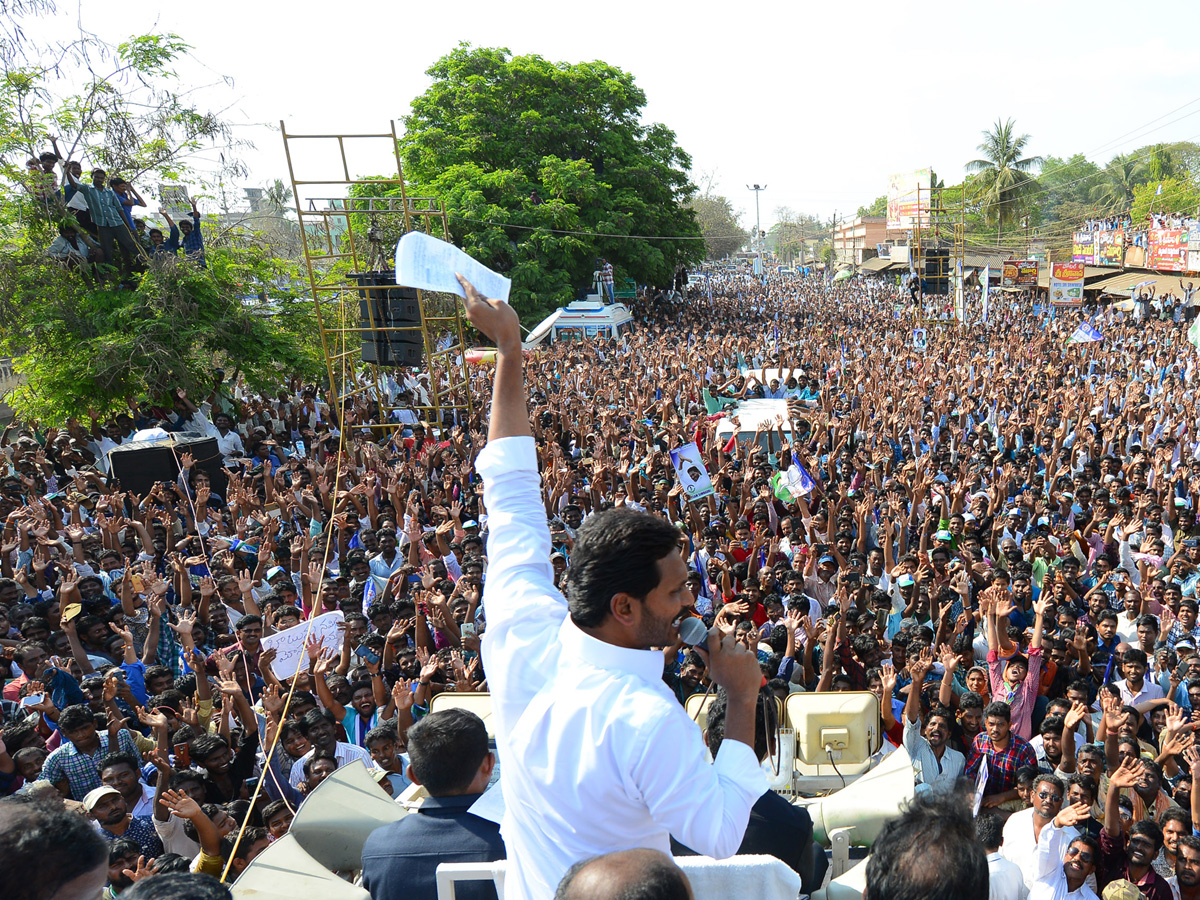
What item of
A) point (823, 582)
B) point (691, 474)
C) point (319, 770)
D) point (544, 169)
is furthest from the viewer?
point (544, 169)

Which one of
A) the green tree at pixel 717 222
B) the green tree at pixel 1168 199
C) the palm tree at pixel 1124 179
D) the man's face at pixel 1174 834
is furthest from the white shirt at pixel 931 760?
the green tree at pixel 717 222

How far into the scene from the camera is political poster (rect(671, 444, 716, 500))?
7.38 meters

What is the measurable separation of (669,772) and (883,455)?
792 cm

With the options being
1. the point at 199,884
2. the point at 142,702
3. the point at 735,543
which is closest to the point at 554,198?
the point at 735,543

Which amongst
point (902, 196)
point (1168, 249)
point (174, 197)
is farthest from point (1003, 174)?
point (174, 197)

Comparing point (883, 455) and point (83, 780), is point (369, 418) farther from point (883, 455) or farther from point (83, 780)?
point (83, 780)

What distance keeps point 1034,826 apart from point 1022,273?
3210 centimetres

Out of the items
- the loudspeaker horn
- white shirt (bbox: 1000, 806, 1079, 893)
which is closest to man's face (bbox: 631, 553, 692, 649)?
the loudspeaker horn

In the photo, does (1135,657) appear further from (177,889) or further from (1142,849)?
(177,889)

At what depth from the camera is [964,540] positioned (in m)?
6.39

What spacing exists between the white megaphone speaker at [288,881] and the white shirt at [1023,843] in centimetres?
248

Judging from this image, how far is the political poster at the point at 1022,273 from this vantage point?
31.2 meters

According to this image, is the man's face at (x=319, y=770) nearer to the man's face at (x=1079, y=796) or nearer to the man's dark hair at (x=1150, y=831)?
the man's face at (x=1079, y=796)

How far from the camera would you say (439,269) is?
158 centimetres
